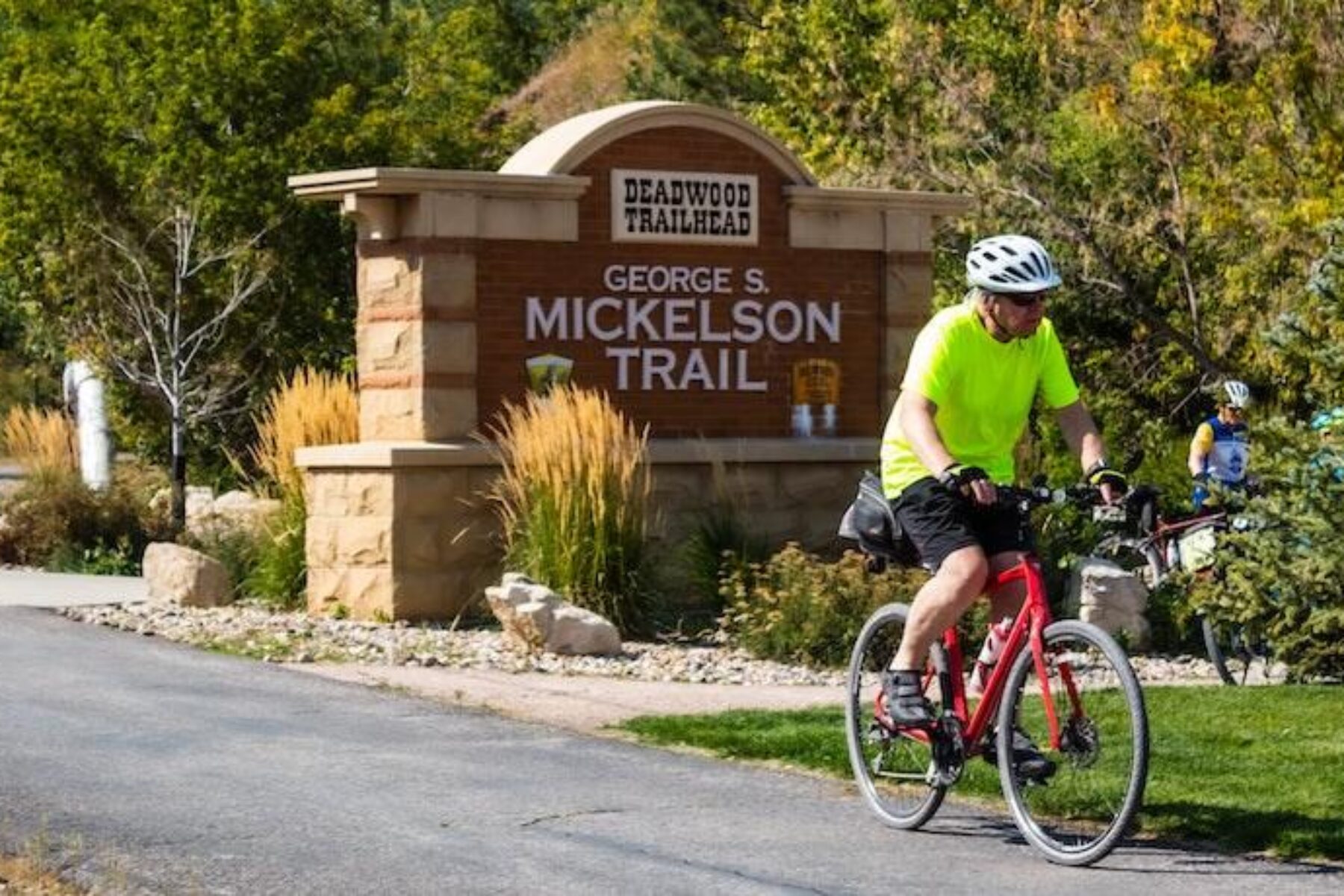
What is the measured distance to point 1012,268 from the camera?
8.57m

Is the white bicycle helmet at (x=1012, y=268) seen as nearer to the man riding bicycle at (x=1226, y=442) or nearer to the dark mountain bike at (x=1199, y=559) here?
the dark mountain bike at (x=1199, y=559)

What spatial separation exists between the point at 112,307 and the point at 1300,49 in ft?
36.4

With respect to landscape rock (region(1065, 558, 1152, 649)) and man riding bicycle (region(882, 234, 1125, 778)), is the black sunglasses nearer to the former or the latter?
man riding bicycle (region(882, 234, 1125, 778))

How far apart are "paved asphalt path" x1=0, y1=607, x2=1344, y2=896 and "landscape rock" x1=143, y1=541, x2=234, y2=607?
4.80 meters

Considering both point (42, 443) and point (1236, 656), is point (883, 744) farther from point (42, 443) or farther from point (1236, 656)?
point (42, 443)

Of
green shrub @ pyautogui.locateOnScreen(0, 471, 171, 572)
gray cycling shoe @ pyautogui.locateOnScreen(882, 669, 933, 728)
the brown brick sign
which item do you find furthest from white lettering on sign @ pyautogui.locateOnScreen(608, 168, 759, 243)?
gray cycling shoe @ pyautogui.locateOnScreen(882, 669, 933, 728)

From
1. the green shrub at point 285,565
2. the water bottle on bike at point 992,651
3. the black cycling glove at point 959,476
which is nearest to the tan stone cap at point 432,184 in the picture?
the green shrub at point 285,565

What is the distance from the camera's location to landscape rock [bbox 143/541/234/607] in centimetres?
1731

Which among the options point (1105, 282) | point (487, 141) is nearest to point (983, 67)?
point (1105, 282)

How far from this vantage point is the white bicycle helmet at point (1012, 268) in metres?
8.55

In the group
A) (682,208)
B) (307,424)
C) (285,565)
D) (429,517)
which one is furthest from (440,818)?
(307,424)

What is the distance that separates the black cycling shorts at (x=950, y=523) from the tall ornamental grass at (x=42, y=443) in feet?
49.4

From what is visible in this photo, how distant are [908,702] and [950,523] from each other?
0.60 metres

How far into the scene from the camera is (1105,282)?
2511cm
